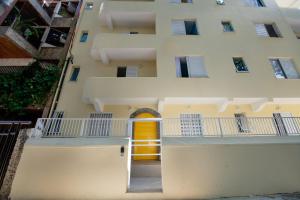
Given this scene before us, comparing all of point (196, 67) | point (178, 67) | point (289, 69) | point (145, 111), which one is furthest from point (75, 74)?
point (289, 69)

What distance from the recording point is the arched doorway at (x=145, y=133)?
9061 millimetres

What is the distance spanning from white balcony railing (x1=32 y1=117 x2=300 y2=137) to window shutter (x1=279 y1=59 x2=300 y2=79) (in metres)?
2.97

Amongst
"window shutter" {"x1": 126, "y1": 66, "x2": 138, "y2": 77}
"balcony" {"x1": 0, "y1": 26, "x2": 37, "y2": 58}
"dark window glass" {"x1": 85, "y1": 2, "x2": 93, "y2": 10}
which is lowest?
"window shutter" {"x1": 126, "y1": 66, "x2": 138, "y2": 77}

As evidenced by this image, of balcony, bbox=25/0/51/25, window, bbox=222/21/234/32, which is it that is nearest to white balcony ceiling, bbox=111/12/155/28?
window, bbox=222/21/234/32

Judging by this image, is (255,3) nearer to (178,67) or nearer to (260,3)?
(260,3)

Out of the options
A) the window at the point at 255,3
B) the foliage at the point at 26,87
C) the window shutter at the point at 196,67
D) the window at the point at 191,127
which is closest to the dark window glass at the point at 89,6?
the foliage at the point at 26,87

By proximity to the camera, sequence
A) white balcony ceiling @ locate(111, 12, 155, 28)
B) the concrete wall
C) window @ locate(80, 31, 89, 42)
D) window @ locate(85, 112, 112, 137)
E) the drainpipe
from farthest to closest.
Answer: window @ locate(80, 31, 89, 42), white balcony ceiling @ locate(111, 12, 155, 28), the drainpipe, window @ locate(85, 112, 112, 137), the concrete wall

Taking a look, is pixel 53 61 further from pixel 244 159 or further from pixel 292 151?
pixel 292 151

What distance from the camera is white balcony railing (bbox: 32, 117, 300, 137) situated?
6.86 m

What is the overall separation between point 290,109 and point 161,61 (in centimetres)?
806

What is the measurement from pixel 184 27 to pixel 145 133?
7.53 meters

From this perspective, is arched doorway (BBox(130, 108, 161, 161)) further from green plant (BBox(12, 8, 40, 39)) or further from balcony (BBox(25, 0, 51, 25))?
balcony (BBox(25, 0, 51, 25))

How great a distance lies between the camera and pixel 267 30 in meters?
11.4

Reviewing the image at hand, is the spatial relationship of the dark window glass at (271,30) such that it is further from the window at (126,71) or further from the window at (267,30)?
the window at (126,71)
